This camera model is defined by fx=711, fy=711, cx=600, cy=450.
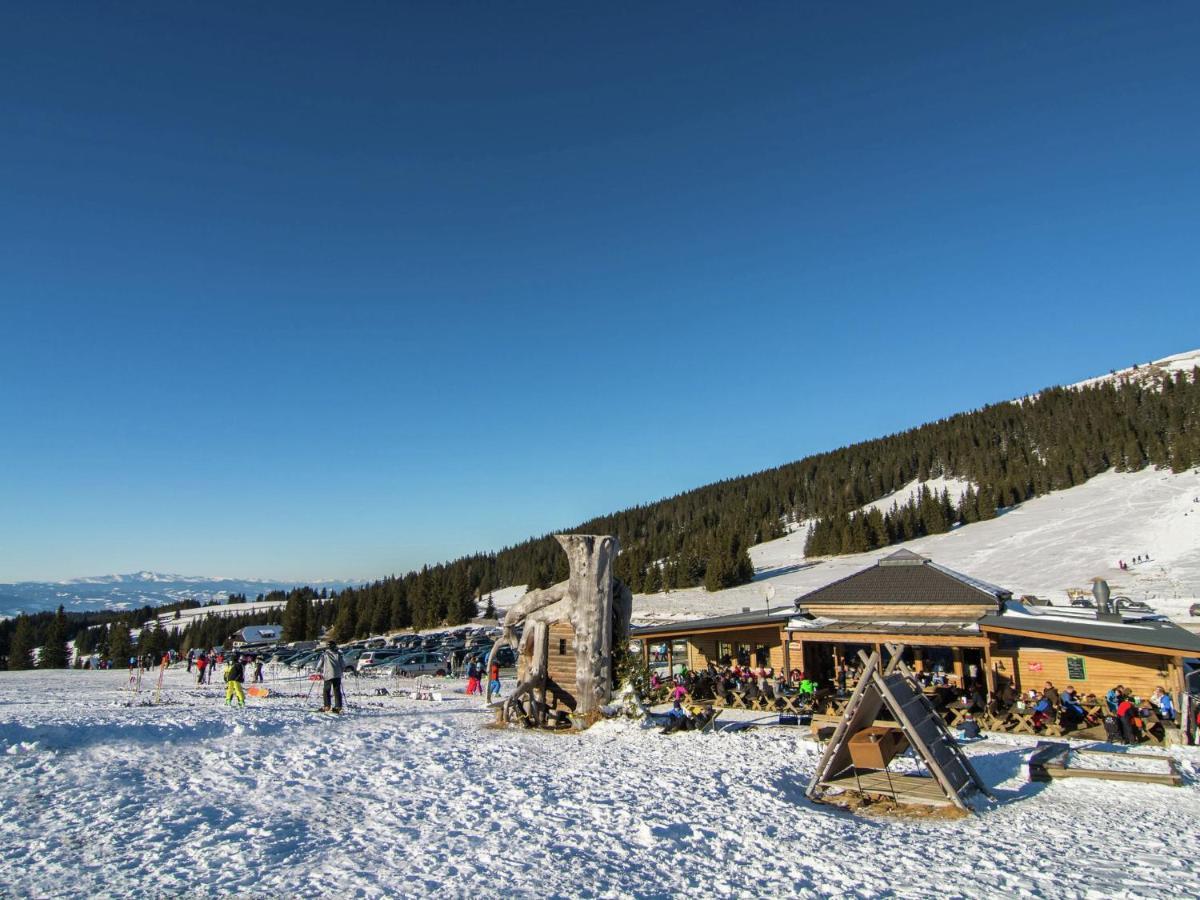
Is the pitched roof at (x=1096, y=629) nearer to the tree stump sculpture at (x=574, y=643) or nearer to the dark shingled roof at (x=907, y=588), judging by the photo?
the dark shingled roof at (x=907, y=588)

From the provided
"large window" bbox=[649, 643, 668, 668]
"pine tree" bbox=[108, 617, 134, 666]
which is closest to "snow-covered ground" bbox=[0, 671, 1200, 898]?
"large window" bbox=[649, 643, 668, 668]

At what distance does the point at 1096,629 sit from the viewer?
20.4 metres

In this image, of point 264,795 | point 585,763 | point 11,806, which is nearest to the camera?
point 11,806

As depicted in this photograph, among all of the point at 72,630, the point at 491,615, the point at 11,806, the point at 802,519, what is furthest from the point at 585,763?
the point at 72,630

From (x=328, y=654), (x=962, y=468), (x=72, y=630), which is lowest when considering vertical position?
(x=72, y=630)

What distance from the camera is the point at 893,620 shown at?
82.1 feet

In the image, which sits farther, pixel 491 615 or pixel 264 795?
pixel 491 615

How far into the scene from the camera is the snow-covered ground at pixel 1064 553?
49969 mm

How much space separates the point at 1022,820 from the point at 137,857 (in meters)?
11.3

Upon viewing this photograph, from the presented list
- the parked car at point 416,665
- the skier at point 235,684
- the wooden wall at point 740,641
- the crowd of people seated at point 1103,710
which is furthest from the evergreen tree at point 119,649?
the crowd of people seated at point 1103,710

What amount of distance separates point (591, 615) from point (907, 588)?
14283 millimetres

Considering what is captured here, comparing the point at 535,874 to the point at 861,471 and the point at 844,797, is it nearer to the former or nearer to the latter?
the point at 844,797

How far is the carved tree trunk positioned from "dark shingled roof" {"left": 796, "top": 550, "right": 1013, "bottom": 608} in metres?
12.1

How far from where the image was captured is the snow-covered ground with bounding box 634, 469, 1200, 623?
50.0m
